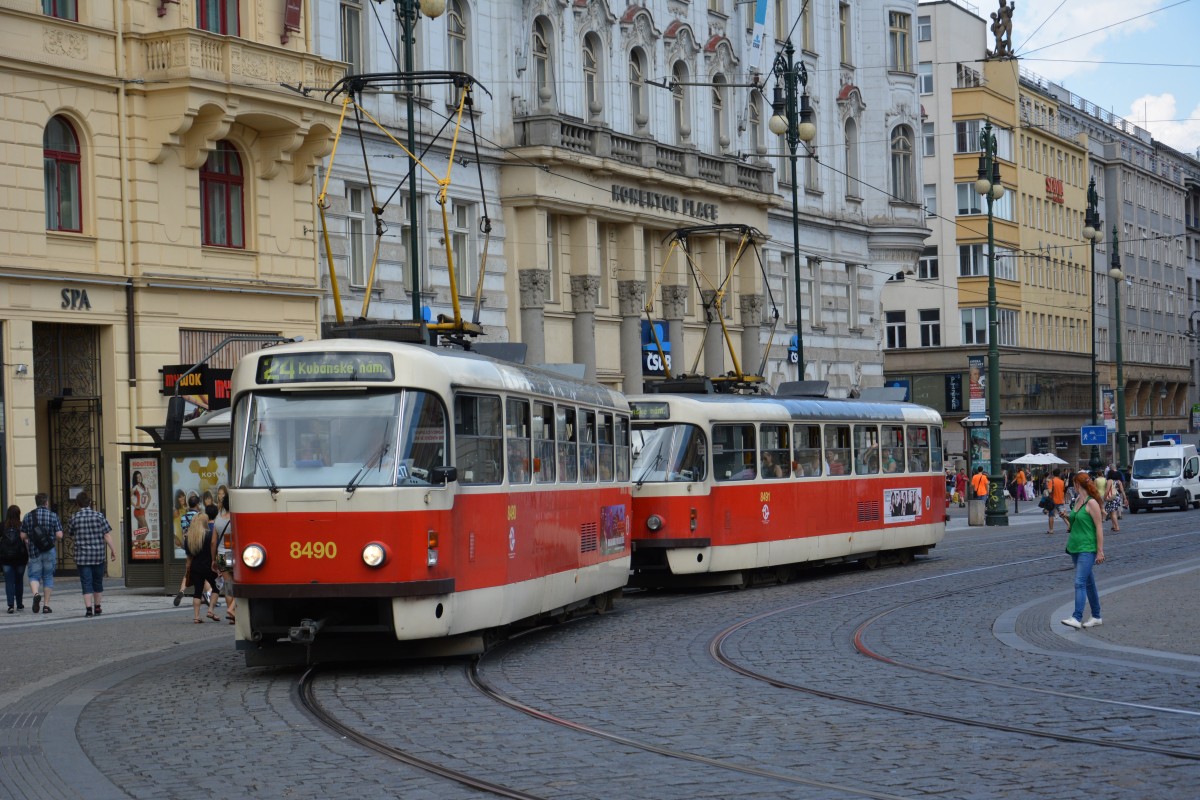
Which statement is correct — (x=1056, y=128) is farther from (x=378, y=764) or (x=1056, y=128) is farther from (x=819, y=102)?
(x=378, y=764)

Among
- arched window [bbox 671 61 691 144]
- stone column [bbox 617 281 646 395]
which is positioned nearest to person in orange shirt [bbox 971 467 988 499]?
stone column [bbox 617 281 646 395]

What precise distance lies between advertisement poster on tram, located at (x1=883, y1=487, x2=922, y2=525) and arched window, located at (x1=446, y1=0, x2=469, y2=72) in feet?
47.5

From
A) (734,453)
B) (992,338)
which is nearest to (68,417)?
(734,453)

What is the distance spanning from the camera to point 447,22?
134 ft

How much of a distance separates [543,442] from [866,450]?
43.2 ft

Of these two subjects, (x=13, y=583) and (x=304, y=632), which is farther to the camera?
(x=13, y=583)

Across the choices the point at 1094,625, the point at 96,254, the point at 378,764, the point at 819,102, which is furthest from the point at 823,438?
the point at 819,102

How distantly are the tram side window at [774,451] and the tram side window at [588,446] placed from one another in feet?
20.4

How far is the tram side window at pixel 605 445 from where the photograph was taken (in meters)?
21.8

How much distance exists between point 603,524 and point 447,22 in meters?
21.6

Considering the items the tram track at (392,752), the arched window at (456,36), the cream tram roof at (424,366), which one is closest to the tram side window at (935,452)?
the arched window at (456,36)

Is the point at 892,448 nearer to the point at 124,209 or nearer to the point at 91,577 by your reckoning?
the point at 124,209

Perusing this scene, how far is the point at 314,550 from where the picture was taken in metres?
15.2

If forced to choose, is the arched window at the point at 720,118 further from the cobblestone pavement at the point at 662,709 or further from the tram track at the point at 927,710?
the tram track at the point at 927,710
